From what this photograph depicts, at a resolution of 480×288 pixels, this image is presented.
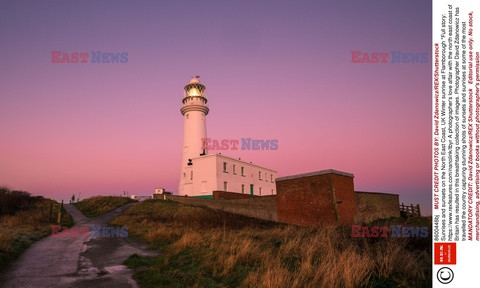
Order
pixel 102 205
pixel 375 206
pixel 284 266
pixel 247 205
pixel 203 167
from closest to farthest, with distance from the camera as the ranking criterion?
pixel 284 266, pixel 375 206, pixel 247 205, pixel 102 205, pixel 203 167

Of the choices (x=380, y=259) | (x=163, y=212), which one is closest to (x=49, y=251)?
(x=380, y=259)

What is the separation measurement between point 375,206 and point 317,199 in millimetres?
9525

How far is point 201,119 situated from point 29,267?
32.7 metres

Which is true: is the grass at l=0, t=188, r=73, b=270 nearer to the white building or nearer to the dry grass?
the dry grass

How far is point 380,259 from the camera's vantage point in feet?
24.0

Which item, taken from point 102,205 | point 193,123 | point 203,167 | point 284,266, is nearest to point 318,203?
point 284,266

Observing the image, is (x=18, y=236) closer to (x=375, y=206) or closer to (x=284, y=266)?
(x=284, y=266)

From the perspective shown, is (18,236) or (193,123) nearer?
(18,236)

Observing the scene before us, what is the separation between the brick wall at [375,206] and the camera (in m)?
23.6

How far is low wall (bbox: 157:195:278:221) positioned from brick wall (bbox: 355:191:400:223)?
707 centimetres

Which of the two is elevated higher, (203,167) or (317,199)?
(203,167)

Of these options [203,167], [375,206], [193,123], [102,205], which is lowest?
[102,205]

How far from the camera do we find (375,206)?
26.3 meters

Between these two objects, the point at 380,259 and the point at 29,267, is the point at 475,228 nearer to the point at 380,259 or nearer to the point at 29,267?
the point at 380,259
